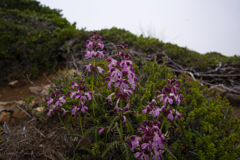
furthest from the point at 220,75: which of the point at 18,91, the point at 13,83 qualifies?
the point at 13,83

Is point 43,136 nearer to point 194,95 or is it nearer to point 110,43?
point 194,95

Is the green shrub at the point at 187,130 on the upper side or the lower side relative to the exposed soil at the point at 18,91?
upper

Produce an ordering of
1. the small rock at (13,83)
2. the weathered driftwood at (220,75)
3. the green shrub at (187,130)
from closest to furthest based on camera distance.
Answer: the green shrub at (187,130) < the weathered driftwood at (220,75) < the small rock at (13,83)

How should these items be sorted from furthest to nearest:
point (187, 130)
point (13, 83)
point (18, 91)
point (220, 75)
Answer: point (13, 83) < point (18, 91) < point (220, 75) < point (187, 130)

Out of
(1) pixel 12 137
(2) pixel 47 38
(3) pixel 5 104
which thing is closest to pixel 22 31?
(2) pixel 47 38

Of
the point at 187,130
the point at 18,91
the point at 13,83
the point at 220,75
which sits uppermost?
the point at 220,75

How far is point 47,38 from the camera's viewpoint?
315 inches

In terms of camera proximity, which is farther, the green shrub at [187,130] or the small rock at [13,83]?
the small rock at [13,83]

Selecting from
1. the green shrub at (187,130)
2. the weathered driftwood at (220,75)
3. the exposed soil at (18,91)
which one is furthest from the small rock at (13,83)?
the weathered driftwood at (220,75)

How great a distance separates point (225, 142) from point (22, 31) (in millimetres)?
8820

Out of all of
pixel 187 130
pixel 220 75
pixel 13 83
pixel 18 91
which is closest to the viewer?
pixel 187 130

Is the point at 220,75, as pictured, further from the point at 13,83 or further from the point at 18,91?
the point at 13,83

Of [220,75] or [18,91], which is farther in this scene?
[18,91]

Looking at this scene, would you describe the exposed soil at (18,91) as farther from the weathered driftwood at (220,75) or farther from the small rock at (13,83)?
the weathered driftwood at (220,75)
